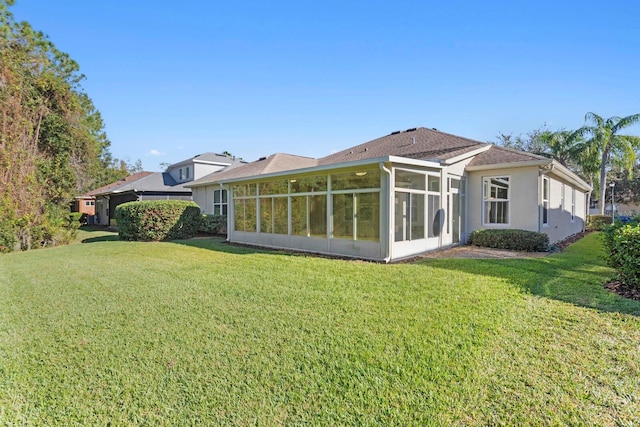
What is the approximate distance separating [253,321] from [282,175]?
7720 millimetres

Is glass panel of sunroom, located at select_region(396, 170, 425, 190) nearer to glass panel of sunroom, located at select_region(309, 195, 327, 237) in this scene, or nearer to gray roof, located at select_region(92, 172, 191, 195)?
glass panel of sunroom, located at select_region(309, 195, 327, 237)

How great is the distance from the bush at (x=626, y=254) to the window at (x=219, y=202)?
17.8 meters

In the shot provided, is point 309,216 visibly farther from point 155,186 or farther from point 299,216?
point 155,186

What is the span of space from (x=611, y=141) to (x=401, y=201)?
2382cm

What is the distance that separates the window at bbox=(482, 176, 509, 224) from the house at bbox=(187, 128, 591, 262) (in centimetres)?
3

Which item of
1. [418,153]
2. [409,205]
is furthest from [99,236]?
[418,153]

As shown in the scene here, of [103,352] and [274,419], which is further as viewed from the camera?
[103,352]

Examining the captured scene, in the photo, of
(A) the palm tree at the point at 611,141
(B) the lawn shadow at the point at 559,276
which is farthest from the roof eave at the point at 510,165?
(A) the palm tree at the point at 611,141

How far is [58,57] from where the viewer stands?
15.7m

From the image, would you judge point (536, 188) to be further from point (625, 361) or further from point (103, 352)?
point (103, 352)

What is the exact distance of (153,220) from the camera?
48.6ft

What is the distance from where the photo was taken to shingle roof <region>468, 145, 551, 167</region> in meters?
11.2

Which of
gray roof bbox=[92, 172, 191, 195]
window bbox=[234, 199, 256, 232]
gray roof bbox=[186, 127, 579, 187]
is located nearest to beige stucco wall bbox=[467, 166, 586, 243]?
gray roof bbox=[186, 127, 579, 187]

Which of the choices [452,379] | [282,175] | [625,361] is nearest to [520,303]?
[625,361]
